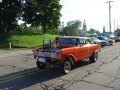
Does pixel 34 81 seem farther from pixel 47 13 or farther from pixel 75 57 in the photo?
pixel 47 13

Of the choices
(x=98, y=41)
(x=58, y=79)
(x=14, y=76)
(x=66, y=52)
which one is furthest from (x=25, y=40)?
(x=58, y=79)

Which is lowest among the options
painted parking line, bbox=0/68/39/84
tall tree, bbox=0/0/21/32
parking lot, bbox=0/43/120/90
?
parking lot, bbox=0/43/120/90

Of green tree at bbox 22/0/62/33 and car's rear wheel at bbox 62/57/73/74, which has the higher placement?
green tree at bbox 22/0/62/33

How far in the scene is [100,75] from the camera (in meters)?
11.3

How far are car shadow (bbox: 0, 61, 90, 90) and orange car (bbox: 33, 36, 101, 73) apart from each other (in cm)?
45

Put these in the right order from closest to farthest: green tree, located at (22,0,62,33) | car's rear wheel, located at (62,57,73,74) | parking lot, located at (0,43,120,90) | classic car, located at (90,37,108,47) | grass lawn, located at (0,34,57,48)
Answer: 1. parking lot, located at (0,43,120,90)
2. car's rear wheel, located at (62,57,73,74)
3. classic car, located at (90,37,108,47)
4. grass lawn, located at (0,34,57,48)
5. green tree, located at (22,0,62,33)

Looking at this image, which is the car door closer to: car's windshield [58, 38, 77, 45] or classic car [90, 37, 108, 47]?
car's windshield [58, 38, 77, 45]

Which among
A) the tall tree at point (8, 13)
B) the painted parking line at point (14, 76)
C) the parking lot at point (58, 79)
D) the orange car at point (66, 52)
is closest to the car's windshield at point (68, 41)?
the orange car at point (66, 52)

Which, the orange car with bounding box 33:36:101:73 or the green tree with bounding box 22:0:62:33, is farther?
the green tree with bounding box 22:0:62:33

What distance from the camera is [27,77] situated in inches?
424

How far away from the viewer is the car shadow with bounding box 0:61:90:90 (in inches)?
364

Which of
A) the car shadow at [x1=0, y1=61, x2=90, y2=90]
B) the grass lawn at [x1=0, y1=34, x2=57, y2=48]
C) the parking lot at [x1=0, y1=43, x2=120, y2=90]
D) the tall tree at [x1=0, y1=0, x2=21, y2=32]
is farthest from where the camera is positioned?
the tall tree at [x1=0, y1=0, x2=21, y2=32]

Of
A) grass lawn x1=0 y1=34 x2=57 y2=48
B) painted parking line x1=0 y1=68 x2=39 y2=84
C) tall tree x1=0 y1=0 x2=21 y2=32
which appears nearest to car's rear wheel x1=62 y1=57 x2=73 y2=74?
painted parking line x1=0 y1=68 x2=39 y2=84

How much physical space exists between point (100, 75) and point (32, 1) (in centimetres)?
2950
